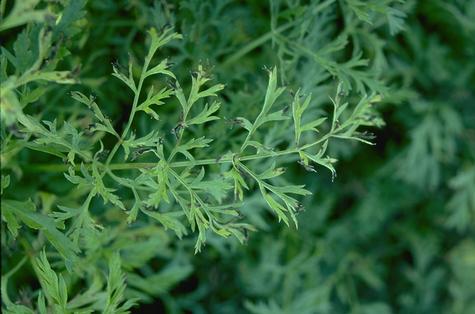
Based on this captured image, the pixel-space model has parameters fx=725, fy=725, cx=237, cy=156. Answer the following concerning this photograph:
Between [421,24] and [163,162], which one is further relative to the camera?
[421,24]

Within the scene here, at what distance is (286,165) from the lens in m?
1.55

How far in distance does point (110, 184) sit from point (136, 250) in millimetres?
140

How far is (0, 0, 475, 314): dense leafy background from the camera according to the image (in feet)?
3.41

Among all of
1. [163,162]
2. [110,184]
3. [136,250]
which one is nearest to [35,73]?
[163,162]

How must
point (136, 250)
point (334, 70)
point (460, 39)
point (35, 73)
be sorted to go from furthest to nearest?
point (460, 39) → point (136, 250) → point (334, 70) → point (35, 73)

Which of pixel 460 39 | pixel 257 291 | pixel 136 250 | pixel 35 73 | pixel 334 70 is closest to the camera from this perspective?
pixel 35 73

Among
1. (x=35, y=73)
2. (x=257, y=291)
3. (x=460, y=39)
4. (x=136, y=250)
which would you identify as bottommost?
(x=257, y=291)

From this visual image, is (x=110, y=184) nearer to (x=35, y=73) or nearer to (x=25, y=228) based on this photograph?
(x=25, y=228)

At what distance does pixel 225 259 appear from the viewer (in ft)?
5.07

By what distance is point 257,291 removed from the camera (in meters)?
1.53

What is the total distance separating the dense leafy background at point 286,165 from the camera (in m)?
1.04

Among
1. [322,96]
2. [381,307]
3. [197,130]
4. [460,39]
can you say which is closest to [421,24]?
[460,39]

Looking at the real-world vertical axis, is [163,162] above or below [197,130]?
above

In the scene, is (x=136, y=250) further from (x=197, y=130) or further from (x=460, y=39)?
(x=460, y=39)
